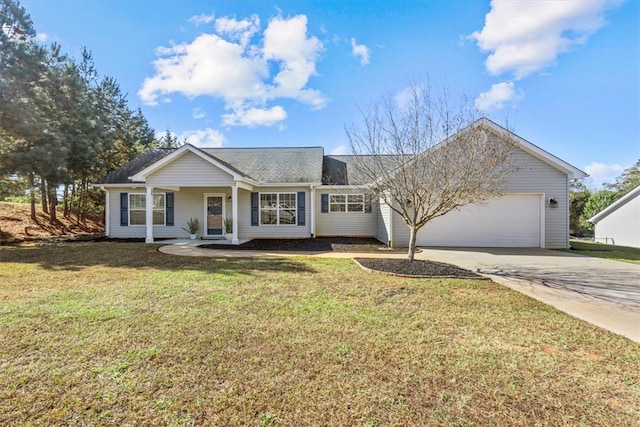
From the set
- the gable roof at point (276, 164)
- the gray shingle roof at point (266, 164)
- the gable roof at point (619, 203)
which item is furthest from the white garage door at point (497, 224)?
the gable roof at point (619, 203)

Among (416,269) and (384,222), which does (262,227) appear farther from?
(416,269)

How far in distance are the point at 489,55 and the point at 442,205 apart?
752 centimetres

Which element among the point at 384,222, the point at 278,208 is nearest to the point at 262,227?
the point at 278,208

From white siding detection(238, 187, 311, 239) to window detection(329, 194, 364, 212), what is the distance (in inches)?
51.1

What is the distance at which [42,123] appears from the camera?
13.4 m

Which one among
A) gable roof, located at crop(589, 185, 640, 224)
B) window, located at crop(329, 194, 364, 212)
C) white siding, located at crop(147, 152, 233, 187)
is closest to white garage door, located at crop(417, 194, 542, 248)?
window, located at crop(329, 194, 364, 212)

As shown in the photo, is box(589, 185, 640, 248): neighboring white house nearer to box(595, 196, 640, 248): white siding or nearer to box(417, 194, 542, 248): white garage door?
box(595, 196, 640, 248): white siding

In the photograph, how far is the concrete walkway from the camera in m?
4.98

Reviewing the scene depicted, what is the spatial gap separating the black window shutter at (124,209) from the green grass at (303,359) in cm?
1037

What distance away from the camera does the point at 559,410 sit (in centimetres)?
257

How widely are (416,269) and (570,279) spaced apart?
3.45 metres

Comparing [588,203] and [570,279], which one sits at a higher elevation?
[588,203]

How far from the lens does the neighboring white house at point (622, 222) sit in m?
19.3

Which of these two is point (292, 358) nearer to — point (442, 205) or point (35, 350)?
point (35, 350)
